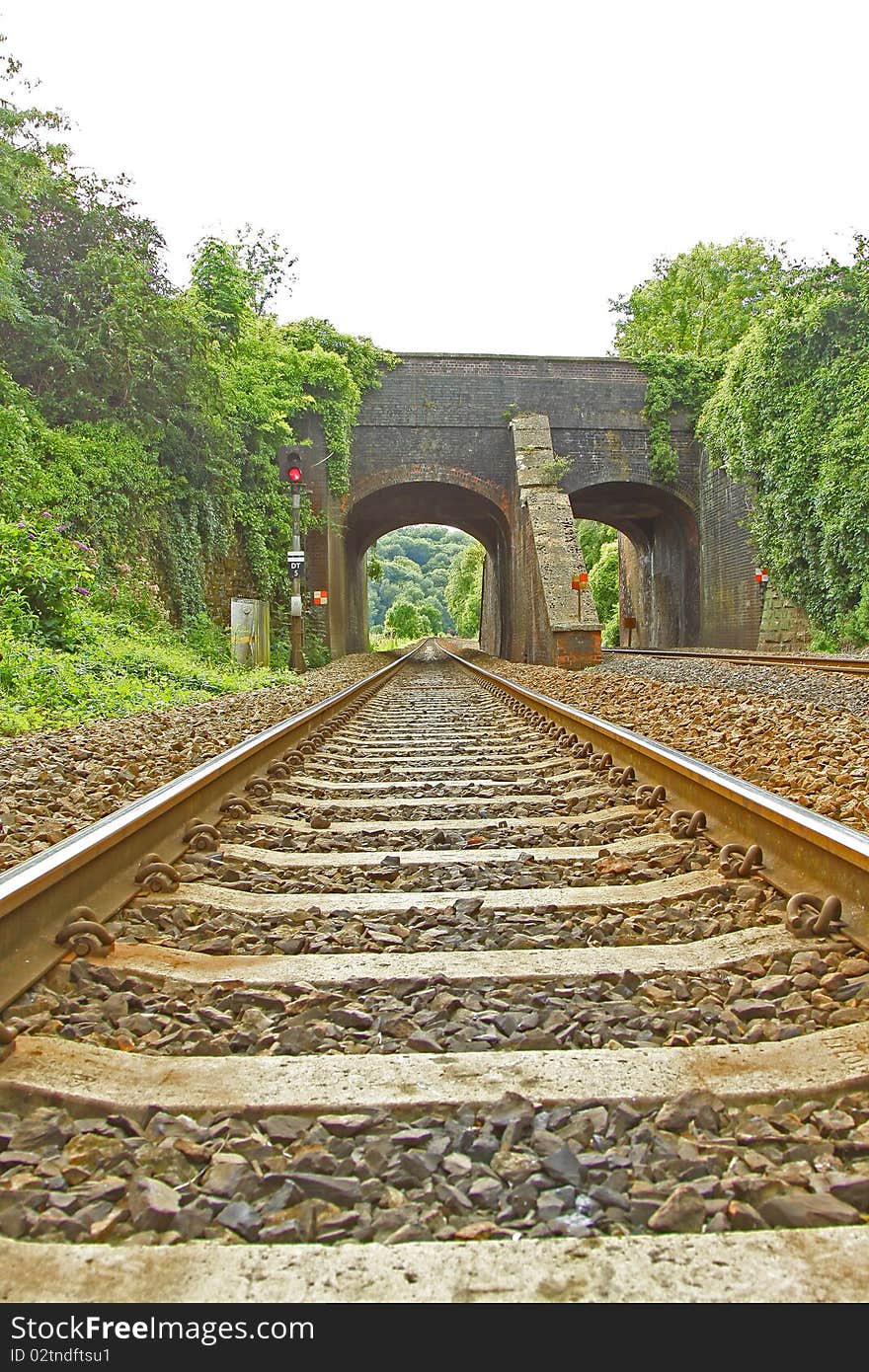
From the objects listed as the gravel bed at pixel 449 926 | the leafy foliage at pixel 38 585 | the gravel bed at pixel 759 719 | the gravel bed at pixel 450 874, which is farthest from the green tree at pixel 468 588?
the gravel bed at pixel 449 926

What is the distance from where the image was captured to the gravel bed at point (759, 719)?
13.0 feet

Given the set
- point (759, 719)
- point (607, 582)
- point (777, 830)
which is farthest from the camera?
point (607, 582)

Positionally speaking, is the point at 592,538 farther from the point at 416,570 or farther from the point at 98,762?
the point at 416,570

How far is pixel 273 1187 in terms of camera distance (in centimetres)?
127

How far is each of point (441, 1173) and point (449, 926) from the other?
1.06m

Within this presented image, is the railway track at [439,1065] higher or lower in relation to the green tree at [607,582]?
lower

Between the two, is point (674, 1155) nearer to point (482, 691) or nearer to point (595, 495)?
point (482, 691)

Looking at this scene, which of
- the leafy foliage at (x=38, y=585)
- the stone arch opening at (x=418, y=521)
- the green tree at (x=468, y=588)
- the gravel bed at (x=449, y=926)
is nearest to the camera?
the gravel bed at (x=449, y=926)

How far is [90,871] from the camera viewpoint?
2.44 meters

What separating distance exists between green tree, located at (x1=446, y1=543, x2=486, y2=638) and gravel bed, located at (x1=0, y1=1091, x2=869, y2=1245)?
5375 centimetres

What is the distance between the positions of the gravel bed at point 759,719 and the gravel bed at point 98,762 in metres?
2.76

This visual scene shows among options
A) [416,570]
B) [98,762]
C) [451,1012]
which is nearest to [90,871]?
[451,1012]

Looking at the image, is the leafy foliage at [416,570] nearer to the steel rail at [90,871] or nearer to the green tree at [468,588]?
the green tree at [468,588]

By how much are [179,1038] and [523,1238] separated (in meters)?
0.84
